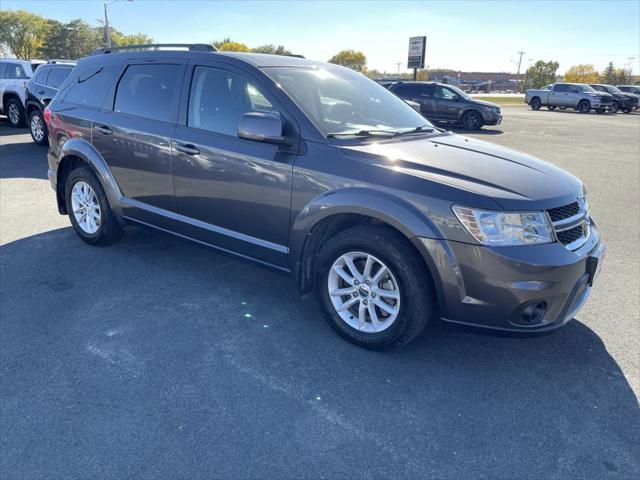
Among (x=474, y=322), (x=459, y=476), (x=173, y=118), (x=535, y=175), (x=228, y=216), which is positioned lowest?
(x=459, y=476)

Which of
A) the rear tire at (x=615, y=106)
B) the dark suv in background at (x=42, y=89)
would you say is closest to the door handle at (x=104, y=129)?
the dark suv in background at (x=42, y=89)

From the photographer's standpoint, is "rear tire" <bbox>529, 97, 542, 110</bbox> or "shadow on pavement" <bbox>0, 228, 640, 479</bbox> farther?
"rear tire" <bbox>529, 97, 542, 110</bbox>

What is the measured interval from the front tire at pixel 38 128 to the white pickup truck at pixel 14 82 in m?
2.51

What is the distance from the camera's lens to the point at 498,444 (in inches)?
97.2

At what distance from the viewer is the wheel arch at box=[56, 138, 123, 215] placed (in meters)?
4.66

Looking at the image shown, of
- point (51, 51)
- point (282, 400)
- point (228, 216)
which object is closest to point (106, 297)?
point (228, 216)

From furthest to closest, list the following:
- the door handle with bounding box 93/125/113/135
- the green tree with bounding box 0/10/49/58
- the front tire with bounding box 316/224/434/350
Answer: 1. the green tree with bounding box 0/10/49/58
2. the door handle with bounding box 93/125/113/135
3. the front tire with bounding box 316/224/434/350

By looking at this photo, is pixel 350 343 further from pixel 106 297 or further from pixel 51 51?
pixel 51 51

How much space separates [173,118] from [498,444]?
3.30m

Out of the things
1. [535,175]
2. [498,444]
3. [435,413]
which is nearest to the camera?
[498,444]

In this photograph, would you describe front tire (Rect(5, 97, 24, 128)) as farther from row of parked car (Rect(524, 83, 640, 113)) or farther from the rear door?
row of parked car (Rect(524, 83, 640, 113))

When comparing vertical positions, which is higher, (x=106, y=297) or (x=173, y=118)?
(x=173, y=118)

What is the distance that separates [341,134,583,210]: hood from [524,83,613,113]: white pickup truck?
33920 millimetres

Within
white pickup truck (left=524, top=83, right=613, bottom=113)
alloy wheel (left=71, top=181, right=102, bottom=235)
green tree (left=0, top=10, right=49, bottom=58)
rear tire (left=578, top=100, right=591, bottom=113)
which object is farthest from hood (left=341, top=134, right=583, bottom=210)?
green tree (left=0, top=10, right=49, bottom=58)
